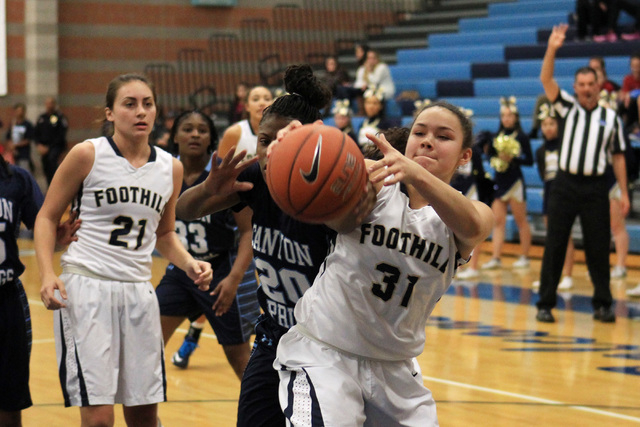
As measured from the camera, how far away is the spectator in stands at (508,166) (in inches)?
415

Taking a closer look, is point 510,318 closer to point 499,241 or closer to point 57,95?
point 499,241

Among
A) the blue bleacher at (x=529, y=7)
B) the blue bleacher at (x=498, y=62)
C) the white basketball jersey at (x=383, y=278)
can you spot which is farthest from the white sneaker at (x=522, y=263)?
the white basketball jersey at (x=383, y=278)

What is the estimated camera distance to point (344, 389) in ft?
9.37

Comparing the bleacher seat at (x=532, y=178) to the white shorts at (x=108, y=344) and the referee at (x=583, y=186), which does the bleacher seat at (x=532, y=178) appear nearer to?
the referee at (x=583, y=186)

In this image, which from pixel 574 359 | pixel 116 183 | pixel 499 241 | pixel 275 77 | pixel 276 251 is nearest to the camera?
pixel 276 251

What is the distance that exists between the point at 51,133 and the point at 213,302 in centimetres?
1283

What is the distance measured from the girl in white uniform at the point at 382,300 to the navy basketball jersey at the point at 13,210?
158cm

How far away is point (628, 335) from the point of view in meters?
Result: 7.55

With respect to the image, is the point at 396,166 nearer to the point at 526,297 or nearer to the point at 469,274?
the point at 526,297

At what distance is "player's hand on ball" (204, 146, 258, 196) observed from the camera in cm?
302

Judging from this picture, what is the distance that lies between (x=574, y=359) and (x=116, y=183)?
3972mm

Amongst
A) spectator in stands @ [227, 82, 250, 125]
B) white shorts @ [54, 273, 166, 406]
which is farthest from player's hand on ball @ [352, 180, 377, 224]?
spectator in stands @ [227, 82, 250, 125]

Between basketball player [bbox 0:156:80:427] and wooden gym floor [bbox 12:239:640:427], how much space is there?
117cm

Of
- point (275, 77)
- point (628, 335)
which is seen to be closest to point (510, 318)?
point (628, 335)
